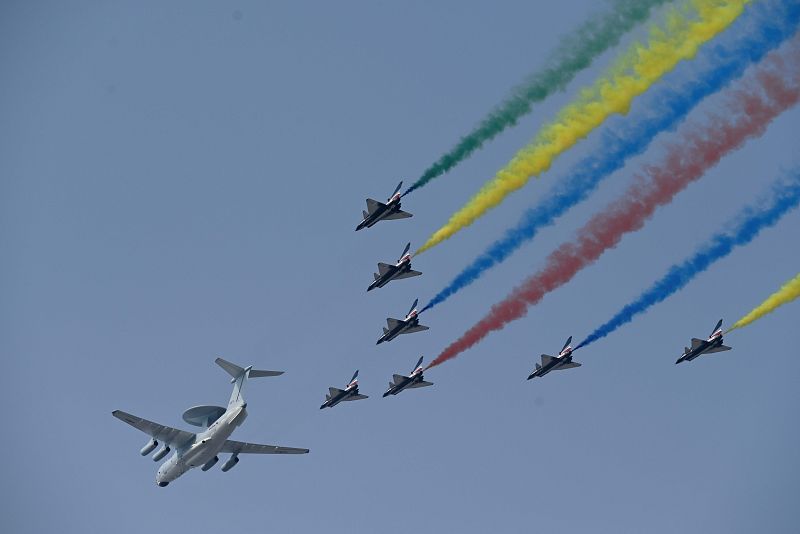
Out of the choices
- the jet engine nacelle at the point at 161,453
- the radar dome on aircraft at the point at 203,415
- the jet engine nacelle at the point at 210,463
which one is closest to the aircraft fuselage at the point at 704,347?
the radar dome on aircraft at the point at 203,415

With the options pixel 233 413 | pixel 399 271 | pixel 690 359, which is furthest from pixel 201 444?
pixel 690 359

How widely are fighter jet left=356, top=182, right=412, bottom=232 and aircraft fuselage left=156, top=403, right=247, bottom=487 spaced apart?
8670 mm

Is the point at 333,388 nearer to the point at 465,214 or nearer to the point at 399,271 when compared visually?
the point at 399,271

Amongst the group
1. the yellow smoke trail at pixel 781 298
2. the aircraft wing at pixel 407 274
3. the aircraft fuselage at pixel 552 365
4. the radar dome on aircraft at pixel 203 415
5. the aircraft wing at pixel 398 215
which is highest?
the aircraft wing at pixel 398 215

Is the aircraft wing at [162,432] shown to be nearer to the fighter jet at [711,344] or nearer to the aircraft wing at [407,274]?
the aircraft wing at [407,274]

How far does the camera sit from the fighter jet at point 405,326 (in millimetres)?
49156

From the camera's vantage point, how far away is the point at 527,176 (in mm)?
40312

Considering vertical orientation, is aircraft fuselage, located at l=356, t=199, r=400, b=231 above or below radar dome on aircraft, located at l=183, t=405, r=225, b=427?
above

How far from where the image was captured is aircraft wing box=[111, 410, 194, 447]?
50.1 m

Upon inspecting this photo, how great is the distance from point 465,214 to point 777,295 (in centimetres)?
1037

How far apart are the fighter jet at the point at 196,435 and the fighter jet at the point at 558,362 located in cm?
1064

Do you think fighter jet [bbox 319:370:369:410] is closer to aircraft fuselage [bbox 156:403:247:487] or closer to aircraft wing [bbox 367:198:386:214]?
aircraft fuselage [bbox 156:403:247:487]

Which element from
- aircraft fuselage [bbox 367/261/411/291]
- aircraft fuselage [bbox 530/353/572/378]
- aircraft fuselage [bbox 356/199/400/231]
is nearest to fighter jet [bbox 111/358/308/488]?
aircraft fuselage [bbox 367/261/411/291]

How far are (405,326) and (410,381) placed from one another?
295 cm
